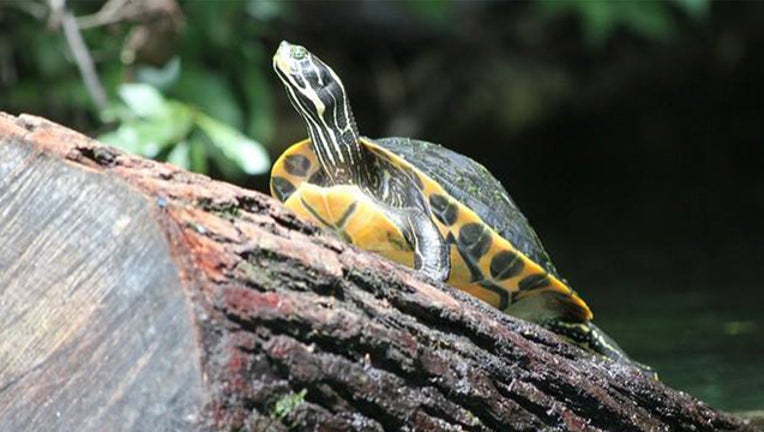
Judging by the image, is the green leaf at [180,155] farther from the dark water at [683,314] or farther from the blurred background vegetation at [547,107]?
the dark water at [683,314]

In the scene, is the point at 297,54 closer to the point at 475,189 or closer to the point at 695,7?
the point at 475,189

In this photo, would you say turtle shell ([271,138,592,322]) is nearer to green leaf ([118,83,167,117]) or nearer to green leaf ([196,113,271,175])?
green leaf ([196,113,271,175])

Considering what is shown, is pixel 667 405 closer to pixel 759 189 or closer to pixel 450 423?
pixel 450 423

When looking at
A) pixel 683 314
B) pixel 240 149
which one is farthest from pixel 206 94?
pixel 683 314

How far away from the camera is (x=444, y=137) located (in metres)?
9.09

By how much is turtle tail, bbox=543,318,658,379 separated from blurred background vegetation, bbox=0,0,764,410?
0.56 metres

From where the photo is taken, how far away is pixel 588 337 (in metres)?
2.49

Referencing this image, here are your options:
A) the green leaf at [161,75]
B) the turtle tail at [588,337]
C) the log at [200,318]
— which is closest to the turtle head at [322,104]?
the turtle tail at [588,337]

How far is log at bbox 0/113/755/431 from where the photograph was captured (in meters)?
1.50

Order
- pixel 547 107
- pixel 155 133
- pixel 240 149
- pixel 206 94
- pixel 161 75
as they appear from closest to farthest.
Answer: pixel 240 149 < pixel 155 133 < pixel 161 75 < pixel 206 94 < pixel 547 107

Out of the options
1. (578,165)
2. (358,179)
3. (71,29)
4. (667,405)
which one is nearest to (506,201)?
(358,179)

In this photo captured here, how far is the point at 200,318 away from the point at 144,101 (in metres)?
2.77

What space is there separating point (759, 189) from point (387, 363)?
7096 mm

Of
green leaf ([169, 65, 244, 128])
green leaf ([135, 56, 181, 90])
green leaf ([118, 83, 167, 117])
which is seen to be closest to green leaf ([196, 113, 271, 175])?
green leaf ([118, 83, 167, 117])
